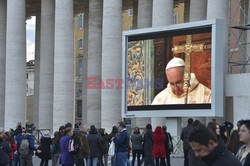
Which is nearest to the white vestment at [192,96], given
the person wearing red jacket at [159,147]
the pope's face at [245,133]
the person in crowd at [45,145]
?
the person wearing red jacket at [159,147]

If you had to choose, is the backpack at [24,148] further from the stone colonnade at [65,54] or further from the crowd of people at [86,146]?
the stone colonnade at [65,54]

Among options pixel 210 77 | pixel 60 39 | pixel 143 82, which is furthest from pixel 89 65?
pixel 210 77

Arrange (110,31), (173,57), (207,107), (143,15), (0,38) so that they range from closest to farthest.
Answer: (207,107), (173,57), (110,31), (143,15), (0,38)

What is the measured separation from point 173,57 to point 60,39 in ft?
42.7

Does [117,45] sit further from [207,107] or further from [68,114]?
[207,107]

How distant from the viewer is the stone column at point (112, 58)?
51.9 m

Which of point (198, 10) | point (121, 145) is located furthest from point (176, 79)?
point (121, 145)

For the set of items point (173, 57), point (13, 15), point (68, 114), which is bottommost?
point (68, 114)

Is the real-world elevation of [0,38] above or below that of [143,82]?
above

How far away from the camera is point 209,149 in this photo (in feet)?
29.2

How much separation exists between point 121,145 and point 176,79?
13.6 meters

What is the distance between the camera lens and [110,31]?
52.1 m

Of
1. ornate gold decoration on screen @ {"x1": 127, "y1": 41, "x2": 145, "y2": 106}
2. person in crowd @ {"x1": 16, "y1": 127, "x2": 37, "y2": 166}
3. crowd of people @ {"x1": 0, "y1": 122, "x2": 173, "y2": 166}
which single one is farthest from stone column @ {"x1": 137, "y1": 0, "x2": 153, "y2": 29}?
person in crowd @ {"x1": 16, "y1": 127, "x2": 37, "y2": 166}

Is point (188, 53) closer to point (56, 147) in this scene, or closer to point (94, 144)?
point (94, 144)
